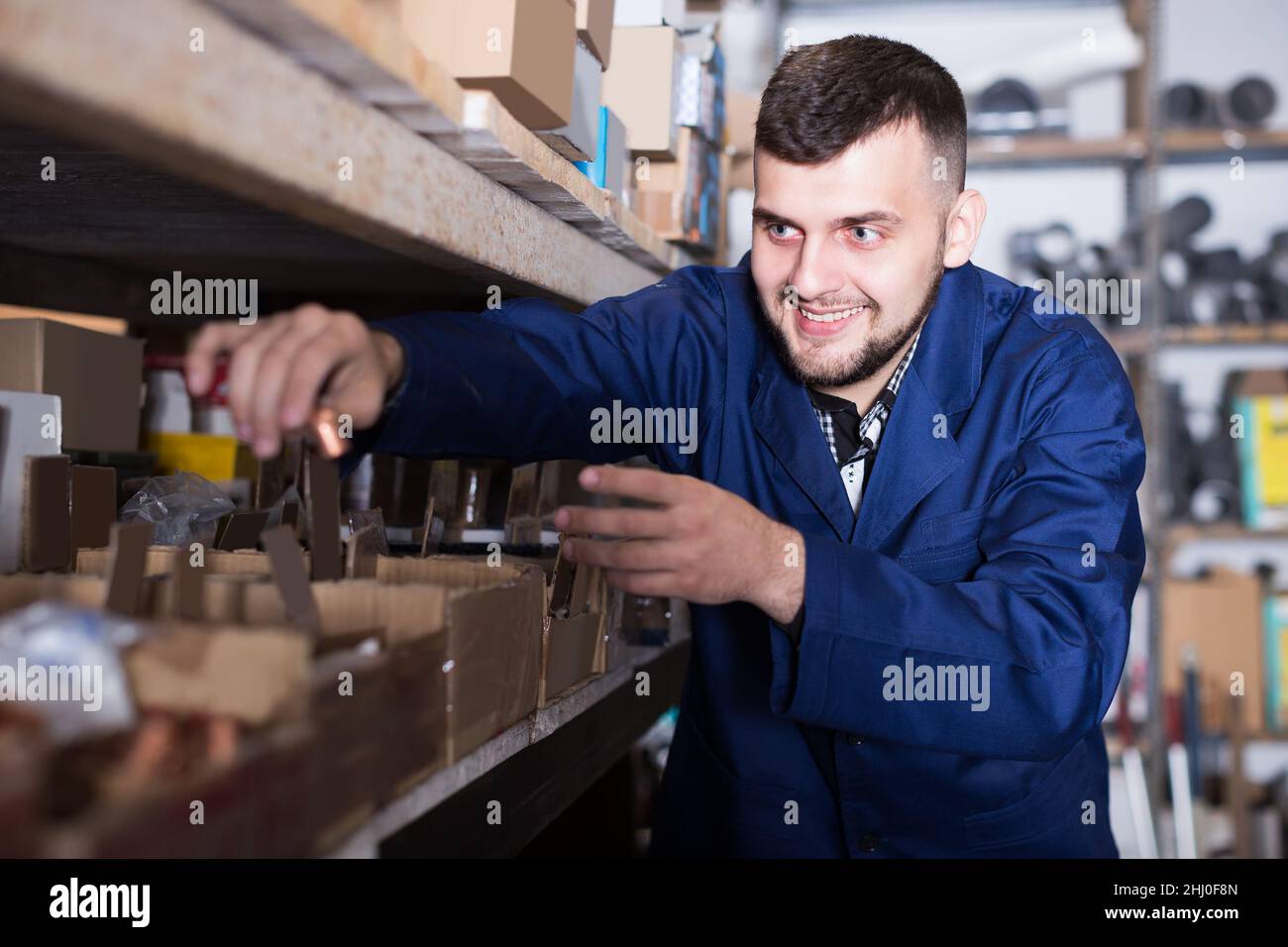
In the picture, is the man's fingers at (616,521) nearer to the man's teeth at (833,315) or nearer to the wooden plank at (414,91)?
the wooden plank at (414,91)

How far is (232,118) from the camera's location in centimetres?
59

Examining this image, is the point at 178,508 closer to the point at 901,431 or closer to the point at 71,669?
the point at 71,669

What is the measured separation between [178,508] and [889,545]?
81cm

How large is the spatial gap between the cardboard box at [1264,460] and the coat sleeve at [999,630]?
6.57 feet

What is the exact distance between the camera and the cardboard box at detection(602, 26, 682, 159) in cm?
183

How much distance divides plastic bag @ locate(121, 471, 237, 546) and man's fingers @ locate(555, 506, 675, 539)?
510 mm

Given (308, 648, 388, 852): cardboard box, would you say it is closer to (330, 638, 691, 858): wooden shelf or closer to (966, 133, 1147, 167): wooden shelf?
(330, 638, 691, 858): wooden shelf

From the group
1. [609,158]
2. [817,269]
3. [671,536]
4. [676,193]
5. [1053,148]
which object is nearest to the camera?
[671,536]

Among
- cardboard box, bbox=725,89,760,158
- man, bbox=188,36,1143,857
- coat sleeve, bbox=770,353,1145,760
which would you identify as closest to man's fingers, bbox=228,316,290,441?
man, bbox=188,36,1143,857

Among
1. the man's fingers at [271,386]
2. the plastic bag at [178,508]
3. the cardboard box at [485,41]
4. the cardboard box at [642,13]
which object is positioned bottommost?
the plastic bag at [178,508]

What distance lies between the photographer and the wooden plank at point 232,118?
1.55ft

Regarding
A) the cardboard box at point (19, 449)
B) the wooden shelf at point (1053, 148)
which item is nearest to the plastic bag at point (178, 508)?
the cardboard box at point (19, 449)

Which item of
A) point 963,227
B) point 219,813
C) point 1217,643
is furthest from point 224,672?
point 1217,643
